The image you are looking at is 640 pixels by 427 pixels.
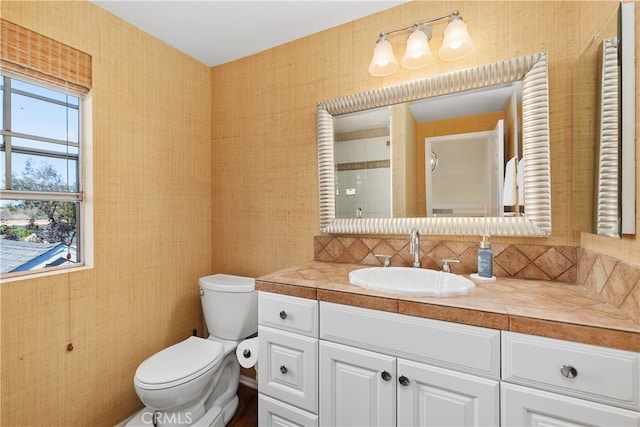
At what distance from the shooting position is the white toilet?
136cm

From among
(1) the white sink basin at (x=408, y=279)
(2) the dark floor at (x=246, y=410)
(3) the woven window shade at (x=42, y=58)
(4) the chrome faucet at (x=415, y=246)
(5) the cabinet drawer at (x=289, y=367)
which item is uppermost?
(3) the woven window shade at (x=42, y=58)

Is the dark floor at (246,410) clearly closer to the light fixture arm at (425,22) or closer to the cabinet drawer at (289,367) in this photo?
the cabinet drawer at (289,367)

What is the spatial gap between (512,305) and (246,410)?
1657mm

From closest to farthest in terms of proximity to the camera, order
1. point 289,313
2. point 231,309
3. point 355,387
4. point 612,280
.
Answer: point 612,280, point 355,387, point 289,313, point 231,309

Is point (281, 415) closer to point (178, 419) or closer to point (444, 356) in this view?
point (178, 419)

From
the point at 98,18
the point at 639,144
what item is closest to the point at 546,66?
the point at 639,144

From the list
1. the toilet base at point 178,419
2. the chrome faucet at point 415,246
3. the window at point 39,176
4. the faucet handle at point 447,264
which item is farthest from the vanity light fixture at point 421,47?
the toilet base at point 178,419

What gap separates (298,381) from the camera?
1234 millimetres

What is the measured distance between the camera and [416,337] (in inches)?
39.2

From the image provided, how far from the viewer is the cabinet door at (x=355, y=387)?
3.44 feet

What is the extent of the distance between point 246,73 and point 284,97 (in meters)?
0.40

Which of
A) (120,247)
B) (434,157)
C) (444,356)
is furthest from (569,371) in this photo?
(120,247)

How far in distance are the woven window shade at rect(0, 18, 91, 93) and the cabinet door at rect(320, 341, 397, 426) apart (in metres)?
1.77

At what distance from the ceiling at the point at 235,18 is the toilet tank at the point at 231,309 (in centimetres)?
155
